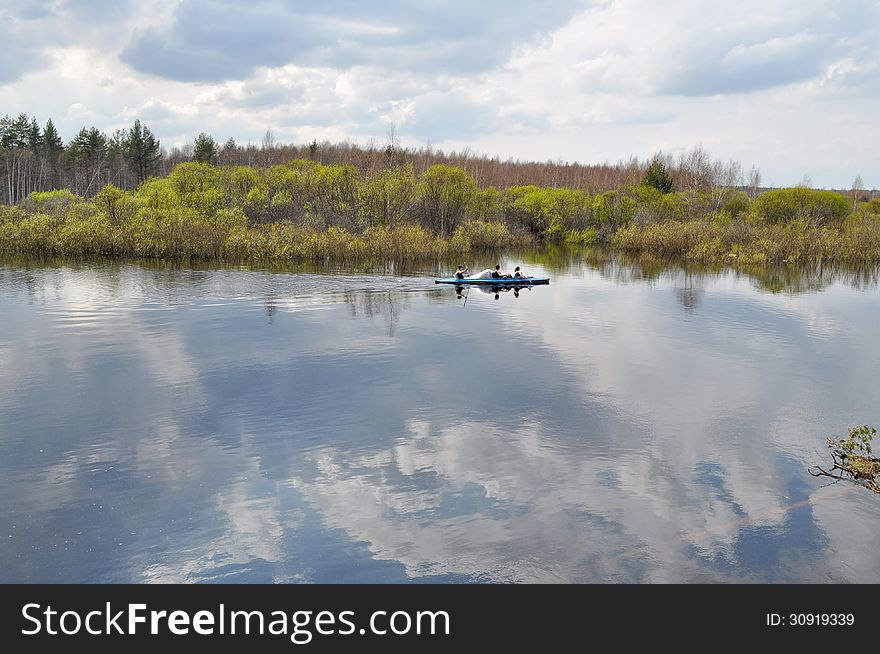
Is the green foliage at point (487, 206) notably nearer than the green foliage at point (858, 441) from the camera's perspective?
No

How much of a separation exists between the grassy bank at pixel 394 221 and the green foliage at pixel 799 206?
158mm

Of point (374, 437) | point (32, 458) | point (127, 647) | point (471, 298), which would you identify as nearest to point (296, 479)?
point (374, 437)

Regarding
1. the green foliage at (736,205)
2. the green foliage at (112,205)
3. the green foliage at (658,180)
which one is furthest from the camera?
the green foliage at (658,180)

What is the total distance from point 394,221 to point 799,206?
45562mm

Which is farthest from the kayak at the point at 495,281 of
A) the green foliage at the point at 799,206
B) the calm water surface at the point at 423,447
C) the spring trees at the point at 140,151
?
the spring trees at the point at 140,151

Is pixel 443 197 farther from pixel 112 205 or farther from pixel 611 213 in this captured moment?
pixel 112 205

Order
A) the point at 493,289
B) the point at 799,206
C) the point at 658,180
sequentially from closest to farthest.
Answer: the point at 493,289, the point at 799,206, the point at 658,180

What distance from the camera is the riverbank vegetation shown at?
1989 inches

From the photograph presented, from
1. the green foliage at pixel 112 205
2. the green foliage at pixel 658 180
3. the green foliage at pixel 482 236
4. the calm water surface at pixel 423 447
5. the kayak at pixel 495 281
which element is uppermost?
the green foliage at pixel 658 180

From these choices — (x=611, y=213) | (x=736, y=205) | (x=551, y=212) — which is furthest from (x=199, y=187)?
(x=736, y=205)

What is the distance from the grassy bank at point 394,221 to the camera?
50344 mm

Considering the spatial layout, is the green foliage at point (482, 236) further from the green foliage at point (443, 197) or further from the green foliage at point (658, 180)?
the green foliage at point (658, 180)

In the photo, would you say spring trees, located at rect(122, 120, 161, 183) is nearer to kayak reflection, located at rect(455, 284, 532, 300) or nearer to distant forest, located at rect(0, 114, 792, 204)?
distant forest, located at rect(0, 114, 792, 204)

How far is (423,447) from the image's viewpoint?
14469 millimetres
